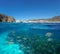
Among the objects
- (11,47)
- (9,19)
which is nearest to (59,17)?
(9,19)

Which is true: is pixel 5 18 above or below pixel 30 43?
above

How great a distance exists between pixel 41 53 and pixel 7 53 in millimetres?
3018

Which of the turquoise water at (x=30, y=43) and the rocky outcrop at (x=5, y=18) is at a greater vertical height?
the rocky outcrop at (x=5, y=18)

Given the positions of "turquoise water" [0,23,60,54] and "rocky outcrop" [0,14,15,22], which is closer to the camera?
"turquoise water" [0,23,60,54]

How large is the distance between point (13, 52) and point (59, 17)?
12369 cm

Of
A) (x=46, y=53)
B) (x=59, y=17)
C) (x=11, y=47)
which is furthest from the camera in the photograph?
(x=59, y=17)

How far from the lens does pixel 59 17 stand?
426 feet

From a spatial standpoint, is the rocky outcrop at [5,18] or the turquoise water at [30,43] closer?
the turquoise water at [30,43]

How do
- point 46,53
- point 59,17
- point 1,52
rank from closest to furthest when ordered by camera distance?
point 46,53 → point 1,52 → point 59,17

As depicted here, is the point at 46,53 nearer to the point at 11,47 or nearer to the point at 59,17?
the point at 11,47

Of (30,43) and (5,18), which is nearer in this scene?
(30,43)

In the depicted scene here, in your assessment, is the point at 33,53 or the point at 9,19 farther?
the point at 9,19

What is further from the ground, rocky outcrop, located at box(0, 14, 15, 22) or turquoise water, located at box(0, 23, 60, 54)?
rocky outcrop, located at box(0, 14, 15, 22)

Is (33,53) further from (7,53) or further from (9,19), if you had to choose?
(9,19)
